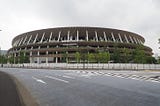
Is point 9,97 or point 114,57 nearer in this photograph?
point 9,97

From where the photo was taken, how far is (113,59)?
85.3 metres

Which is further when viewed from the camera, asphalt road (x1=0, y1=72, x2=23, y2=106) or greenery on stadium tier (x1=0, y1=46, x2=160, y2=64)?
greenery on stadium tier (x1=0, y1=46, x2=160, y2=64)

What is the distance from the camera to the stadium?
99312 mm

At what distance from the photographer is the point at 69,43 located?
101000 millimetres

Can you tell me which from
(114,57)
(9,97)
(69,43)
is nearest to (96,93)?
(9,97)

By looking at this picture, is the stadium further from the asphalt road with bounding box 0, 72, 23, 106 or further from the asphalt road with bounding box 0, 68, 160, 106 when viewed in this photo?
the asphalt road with bounding box 0, 72, 23, 106

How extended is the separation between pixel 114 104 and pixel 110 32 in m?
107

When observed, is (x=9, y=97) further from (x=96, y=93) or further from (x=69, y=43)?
(x=69, y=43)

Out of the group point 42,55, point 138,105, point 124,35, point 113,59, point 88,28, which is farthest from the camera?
point 124,35

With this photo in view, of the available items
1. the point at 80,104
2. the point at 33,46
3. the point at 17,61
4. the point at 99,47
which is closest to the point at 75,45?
the point at 99,47

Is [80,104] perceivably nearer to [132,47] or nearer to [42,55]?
[42,55]

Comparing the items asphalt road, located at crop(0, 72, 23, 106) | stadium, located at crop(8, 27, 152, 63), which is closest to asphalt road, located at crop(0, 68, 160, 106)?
asphalt road, located at crop(0, 72, 23, 106)

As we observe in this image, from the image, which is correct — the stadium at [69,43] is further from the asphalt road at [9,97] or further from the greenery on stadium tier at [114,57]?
the asphalt road at [9,97]

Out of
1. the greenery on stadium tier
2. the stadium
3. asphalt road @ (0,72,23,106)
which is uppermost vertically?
the stadium
